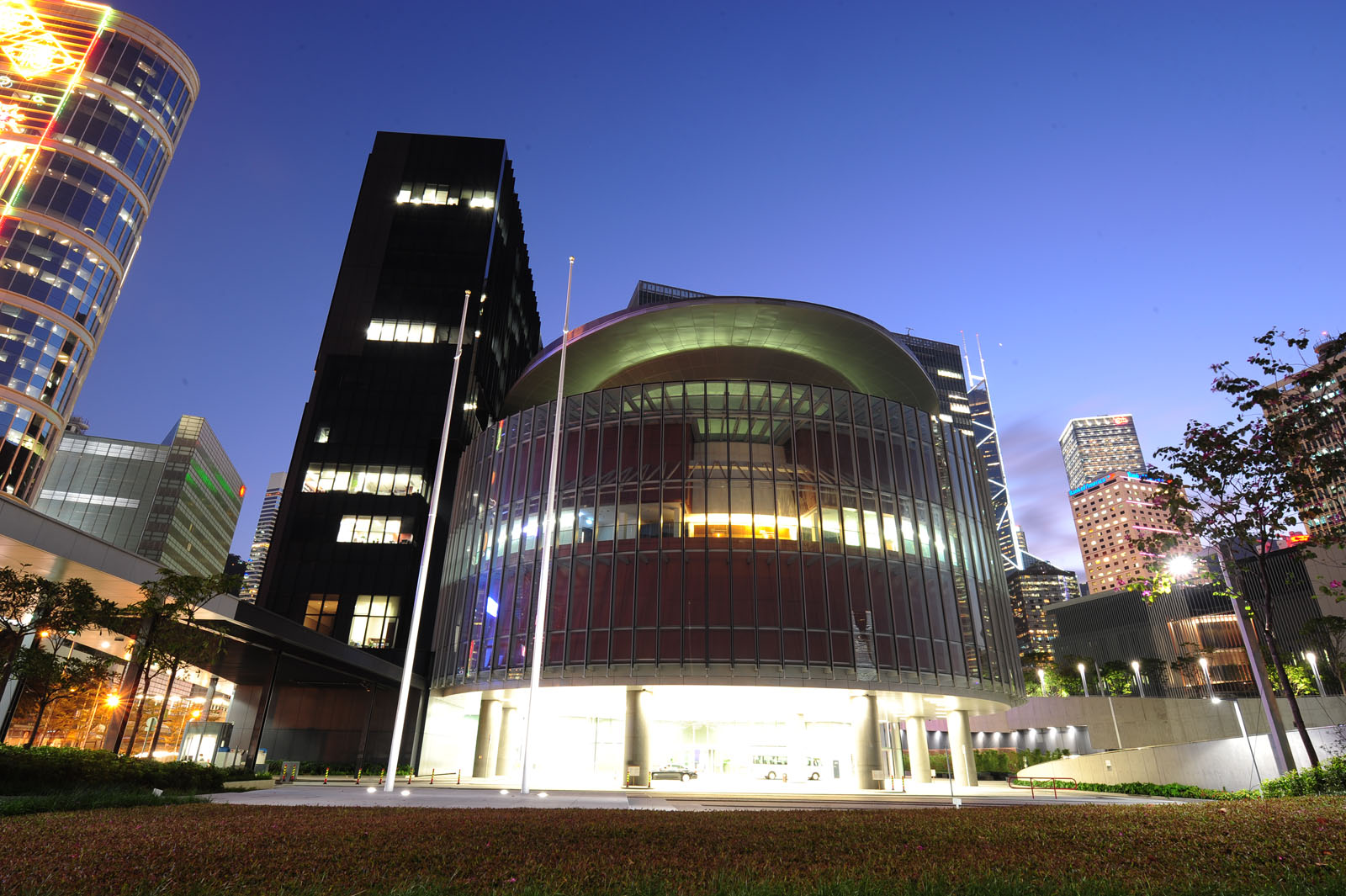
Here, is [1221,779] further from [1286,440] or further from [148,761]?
[148,761]

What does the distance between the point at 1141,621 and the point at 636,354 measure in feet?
358

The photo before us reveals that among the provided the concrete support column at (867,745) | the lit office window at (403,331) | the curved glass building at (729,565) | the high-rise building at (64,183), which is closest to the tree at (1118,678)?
the curved glass building at (729,565)

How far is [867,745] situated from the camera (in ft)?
118

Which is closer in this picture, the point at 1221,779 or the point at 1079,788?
the point at 1221,779

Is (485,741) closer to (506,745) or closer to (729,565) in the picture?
(506,745)

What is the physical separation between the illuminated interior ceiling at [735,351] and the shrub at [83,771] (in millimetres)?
29642

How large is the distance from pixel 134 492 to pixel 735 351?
166207mm

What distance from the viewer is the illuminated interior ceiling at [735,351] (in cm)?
4512

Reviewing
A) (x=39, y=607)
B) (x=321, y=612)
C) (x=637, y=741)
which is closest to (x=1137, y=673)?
(x=637, y=741)

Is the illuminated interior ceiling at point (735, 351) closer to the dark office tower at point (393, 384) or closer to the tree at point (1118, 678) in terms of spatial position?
the dark office tower at point (393, 384)

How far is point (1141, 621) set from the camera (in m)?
113

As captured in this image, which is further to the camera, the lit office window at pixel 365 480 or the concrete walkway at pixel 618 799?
the lit office window at pixel 365 480

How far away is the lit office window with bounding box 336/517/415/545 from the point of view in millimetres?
58750

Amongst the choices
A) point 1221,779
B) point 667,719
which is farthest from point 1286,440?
point 667,719
